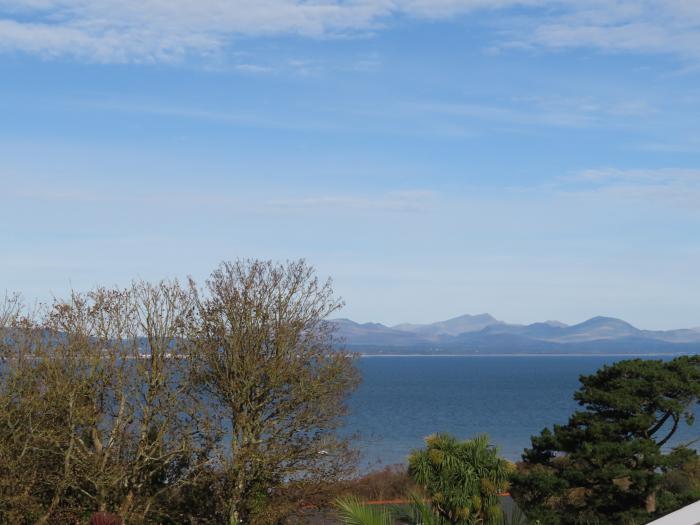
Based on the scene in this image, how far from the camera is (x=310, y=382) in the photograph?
21.4 m

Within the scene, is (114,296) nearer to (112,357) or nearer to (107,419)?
(112,357)

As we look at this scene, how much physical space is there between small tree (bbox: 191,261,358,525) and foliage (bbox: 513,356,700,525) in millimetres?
4723

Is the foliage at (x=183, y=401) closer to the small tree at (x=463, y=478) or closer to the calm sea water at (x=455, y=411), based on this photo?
the small tree at (x=463, y=478)

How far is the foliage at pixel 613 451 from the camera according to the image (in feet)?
64.2

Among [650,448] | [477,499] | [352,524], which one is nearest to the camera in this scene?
[352,524]

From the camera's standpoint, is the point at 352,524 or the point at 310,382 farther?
the point at 310,382

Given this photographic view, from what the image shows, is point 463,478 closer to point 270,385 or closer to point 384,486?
point 270,385

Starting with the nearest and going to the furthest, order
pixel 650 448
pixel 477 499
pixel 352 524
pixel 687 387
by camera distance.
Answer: pixel 352 524, pixel 477 499, pixel 650 448, pixel 687 387

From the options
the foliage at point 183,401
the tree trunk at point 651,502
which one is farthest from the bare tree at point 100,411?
the tree trunk at point 651,502

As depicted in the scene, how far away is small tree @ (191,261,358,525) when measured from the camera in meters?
21.2

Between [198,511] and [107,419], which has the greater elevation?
[107,419]

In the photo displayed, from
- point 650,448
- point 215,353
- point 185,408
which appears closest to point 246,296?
point 215,353

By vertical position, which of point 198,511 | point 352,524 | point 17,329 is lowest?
point 198,511

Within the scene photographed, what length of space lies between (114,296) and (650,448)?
12698mm
